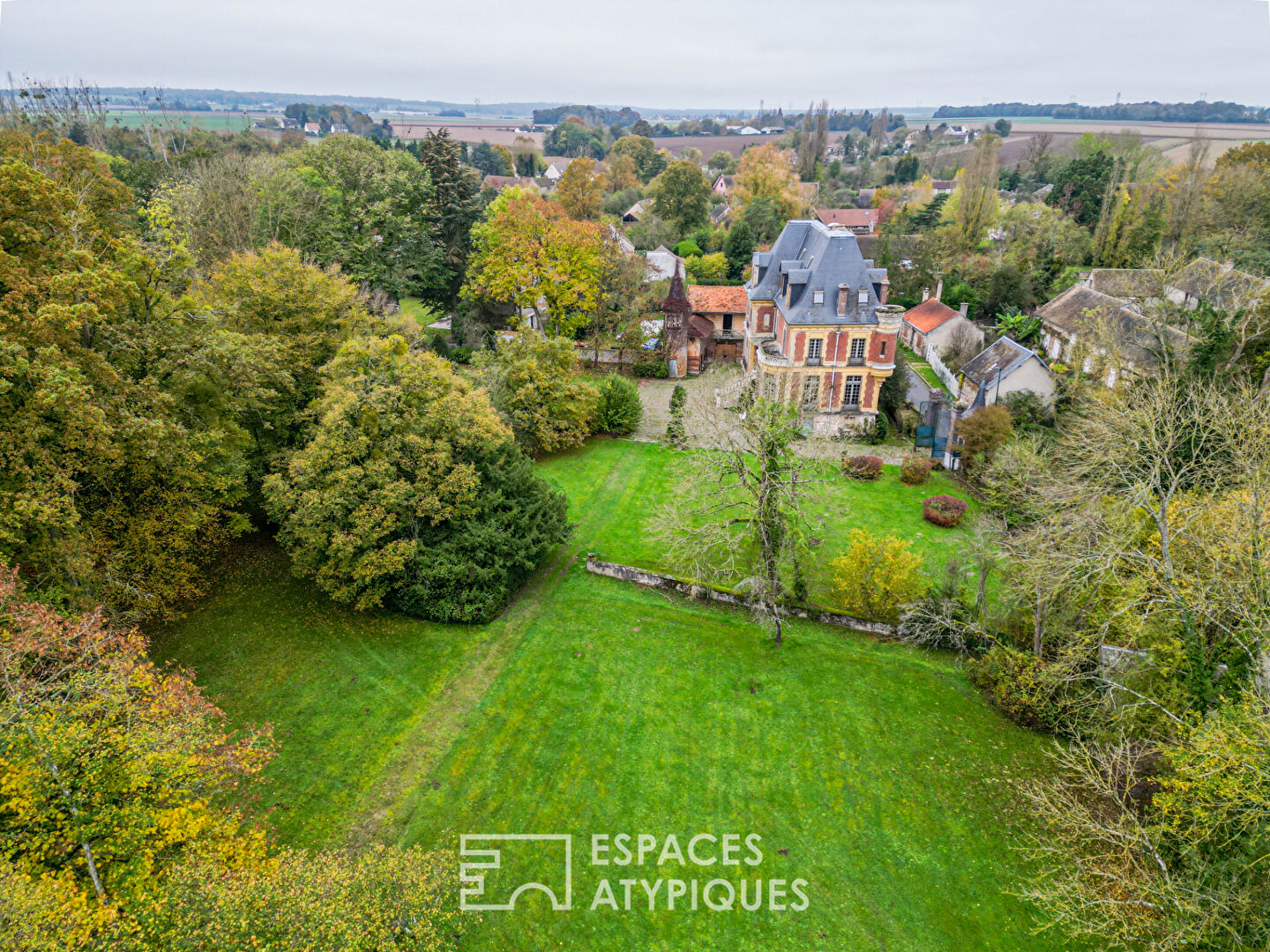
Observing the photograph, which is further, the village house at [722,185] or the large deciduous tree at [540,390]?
the village house at [722,185]

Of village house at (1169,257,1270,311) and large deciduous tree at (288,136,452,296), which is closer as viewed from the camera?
village house at (1169,257,1270,311)

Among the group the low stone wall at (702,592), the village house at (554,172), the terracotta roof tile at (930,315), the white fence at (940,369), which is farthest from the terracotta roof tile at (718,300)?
the village house at (554,172)

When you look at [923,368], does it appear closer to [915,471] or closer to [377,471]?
[915,471]

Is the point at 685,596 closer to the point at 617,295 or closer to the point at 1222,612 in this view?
the point at 1222,612

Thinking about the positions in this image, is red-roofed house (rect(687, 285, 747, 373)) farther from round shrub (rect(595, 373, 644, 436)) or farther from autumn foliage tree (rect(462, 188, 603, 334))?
round shrub (rect(595, 373, 644, 436))

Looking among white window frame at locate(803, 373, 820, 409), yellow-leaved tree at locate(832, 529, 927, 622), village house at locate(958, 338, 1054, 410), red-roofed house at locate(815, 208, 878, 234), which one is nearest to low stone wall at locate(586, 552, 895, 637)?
yellow-leaved tree at locate(832, 529, 927, 622)

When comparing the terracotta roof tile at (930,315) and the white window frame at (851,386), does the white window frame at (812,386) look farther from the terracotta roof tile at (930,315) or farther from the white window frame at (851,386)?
the terracotta roof tile at (930,315)

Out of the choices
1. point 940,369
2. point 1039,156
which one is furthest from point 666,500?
point 1039,156

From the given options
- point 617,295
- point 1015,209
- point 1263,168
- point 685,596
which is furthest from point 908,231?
point 685,596
